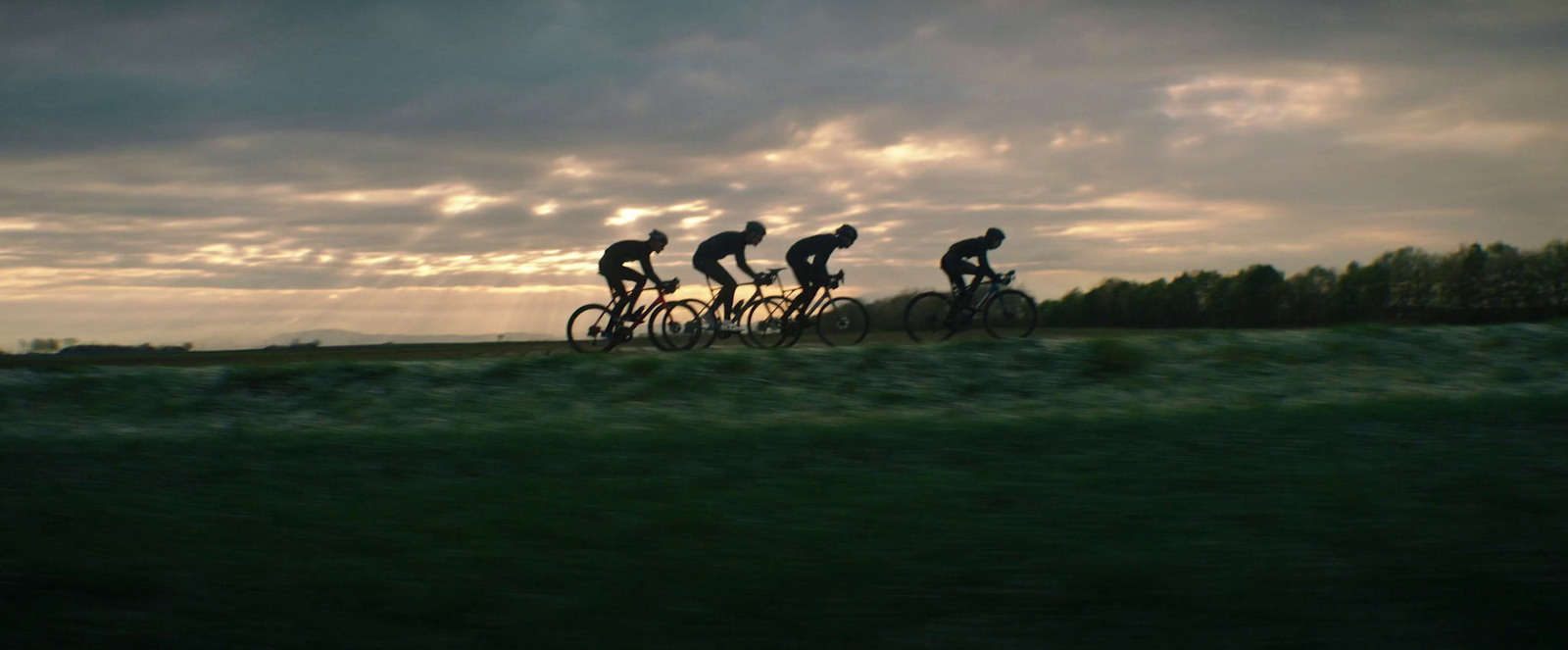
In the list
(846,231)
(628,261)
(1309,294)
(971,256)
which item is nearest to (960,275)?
(971,256)

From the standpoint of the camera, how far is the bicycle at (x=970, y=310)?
17453 millimetres

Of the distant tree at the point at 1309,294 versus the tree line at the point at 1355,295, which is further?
the distant tree at the point at 1309,294

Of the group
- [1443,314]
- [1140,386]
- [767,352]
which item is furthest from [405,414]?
[1443,314]

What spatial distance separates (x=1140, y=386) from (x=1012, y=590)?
9.61 m

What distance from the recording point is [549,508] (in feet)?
20.7

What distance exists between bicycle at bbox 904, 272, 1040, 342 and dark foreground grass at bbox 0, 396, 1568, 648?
8801mm

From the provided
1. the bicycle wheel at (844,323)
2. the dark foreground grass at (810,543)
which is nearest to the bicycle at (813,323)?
the bicycle wheel at (844,323)

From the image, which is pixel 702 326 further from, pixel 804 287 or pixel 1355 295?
pixel 1355 295

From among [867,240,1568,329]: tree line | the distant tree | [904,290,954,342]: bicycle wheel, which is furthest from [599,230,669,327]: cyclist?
the distant tree

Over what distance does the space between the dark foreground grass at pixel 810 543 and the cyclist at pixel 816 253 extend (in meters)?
7.97

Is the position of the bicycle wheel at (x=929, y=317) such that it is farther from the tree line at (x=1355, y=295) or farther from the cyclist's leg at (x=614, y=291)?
the tree line at (x=1355, y=295)

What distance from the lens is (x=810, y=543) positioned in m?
5.45

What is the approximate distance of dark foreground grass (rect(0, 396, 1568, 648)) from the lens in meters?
4.32

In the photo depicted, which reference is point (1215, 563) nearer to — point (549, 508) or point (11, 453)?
point (549, 508)
